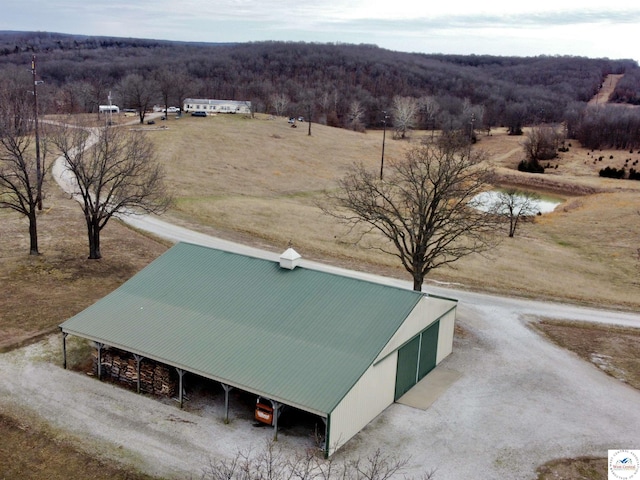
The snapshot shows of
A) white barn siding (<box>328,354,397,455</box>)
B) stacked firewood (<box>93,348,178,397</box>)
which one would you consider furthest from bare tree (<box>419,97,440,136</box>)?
stacked firewood (<box>93,348,178,397</box>)

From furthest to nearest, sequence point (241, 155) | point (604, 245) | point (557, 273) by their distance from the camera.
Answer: point (241, 155), point (604, 245), point (557, 273)

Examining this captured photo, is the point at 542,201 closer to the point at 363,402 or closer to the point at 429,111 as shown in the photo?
the point at 363,402

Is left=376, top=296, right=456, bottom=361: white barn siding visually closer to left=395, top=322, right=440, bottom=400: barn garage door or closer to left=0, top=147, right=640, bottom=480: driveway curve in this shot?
left=395, top=322, right=440, bottom=400: barn garage door

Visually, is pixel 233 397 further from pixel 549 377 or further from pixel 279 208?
pixel 279 208

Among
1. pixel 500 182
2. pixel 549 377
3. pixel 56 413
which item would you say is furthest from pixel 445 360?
pixel 500 182

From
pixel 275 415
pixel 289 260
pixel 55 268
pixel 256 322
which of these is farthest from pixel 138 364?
pixel 55 268

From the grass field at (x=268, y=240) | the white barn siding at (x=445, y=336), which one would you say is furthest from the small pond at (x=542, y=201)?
the white barn siding at (x=445, y=336)
